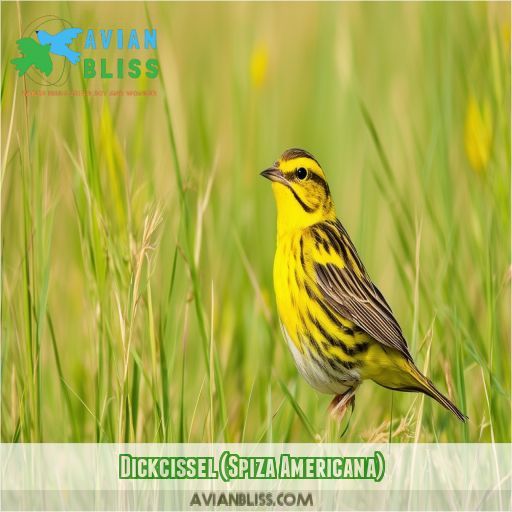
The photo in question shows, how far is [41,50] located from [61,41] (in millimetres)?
96

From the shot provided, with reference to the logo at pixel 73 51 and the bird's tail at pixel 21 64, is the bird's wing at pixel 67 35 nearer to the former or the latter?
the logo at pixel 73 51

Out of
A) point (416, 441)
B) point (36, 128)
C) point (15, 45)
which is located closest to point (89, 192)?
point (36, 128)

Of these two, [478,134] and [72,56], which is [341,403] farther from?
[72,56]

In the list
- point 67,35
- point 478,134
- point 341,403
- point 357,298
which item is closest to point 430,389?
point 341,403

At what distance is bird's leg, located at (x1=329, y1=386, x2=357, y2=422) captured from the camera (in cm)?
353

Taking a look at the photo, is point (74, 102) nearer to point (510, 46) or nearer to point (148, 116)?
point (148, 116)

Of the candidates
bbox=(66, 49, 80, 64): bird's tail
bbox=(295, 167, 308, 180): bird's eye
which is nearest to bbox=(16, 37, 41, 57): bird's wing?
bbox=(66, 49, 80, 64): bird's tail

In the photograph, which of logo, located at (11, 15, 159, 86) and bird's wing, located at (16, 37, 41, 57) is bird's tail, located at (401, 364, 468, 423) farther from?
bird's wing, located at (16, 37, 41, 57)

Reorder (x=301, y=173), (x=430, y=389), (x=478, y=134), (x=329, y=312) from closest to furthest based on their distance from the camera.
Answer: (x=430, y=389) → (x=329, y=312) → (x=301, y=173) → (x=478, y=134)

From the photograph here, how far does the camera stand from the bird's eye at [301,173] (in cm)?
368

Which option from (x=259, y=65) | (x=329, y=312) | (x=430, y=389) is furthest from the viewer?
(x=259, y=65)

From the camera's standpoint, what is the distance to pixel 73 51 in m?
3.85

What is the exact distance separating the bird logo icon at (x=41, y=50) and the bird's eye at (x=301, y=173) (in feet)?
3.62

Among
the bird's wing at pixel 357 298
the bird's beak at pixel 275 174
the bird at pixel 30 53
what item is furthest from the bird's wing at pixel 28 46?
the bird's wing at pixel 357 298
